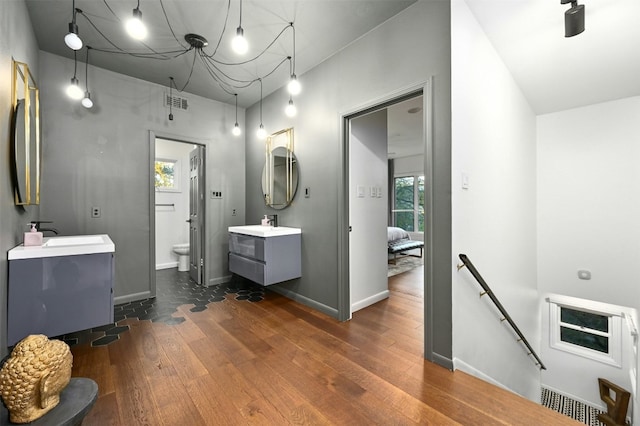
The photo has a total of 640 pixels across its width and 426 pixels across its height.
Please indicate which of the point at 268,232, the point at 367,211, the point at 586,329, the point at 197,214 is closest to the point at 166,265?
the point at 197,214

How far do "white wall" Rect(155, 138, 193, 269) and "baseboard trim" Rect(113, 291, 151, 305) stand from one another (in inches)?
70.3

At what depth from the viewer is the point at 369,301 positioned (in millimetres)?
3252

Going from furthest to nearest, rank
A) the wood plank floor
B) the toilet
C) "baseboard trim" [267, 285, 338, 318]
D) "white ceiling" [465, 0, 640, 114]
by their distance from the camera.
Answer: the toilet, "baseboard trim" [267, 285, 338, 318], "white ceiling" [465, 0, 640, 114], the wood plank floor

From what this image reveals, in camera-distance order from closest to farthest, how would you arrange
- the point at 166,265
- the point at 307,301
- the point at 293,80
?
1. the point at 293,80
2. the point at 307,301
3. the point at 166,265

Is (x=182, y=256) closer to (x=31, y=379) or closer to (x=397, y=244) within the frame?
(x=31, y=379)

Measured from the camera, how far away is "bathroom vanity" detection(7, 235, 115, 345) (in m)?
1.61

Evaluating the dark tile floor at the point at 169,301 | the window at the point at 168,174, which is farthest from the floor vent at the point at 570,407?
the window at the point at 168,174

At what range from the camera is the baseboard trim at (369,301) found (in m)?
3.05

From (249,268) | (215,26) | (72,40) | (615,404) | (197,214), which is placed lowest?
(615,404)

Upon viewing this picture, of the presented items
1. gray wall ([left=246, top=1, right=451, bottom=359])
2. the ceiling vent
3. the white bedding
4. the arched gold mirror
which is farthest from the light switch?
the ceiling vent

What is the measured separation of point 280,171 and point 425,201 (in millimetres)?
2063

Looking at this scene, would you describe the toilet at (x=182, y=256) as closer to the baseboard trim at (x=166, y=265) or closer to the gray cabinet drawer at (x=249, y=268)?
the baseboard trim at (x=166, y=265)

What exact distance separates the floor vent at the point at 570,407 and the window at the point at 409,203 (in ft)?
15.3

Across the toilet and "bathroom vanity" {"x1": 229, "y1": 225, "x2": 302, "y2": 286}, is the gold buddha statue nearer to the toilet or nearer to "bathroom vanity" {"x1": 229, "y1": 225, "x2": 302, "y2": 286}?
"bathroom vanity" {"x1": 229, "y1": 225, "x2": 302, "y2": 286}
